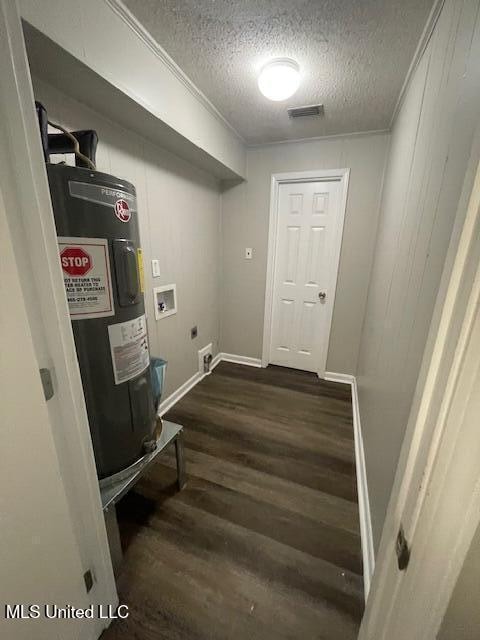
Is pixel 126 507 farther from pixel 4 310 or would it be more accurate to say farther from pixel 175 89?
pixel 175 89

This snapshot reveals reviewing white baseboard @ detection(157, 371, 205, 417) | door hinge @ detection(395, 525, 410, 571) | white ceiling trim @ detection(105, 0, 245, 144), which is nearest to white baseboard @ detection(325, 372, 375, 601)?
door hinge @ detection(395, 525, 410, 571)

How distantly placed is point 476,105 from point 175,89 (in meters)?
1.59

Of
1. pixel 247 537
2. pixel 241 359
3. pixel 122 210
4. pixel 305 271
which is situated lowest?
pixel 247 537

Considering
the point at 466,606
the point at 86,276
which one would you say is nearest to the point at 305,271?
the point at 86,276

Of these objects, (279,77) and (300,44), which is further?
(279,77)

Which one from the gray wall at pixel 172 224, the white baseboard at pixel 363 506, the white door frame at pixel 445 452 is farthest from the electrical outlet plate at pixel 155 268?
the white baseboard at pixel 363 506

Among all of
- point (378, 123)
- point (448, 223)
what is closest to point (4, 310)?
point (448, 223)

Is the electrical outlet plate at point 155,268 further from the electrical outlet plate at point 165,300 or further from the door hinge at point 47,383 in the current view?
the door hinge at point 47,383

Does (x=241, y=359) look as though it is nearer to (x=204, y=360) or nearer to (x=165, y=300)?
(x=204, y=360)

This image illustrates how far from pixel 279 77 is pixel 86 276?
1.52 meters

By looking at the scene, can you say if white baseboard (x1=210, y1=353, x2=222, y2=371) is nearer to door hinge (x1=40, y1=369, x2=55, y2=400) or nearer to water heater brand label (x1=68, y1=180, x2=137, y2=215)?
water heater brand label (x1=68, y1=180, x2=137, y2=215)

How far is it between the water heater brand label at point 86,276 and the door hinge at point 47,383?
1.07 feet

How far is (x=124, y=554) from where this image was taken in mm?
1186

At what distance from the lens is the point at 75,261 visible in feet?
2.92
